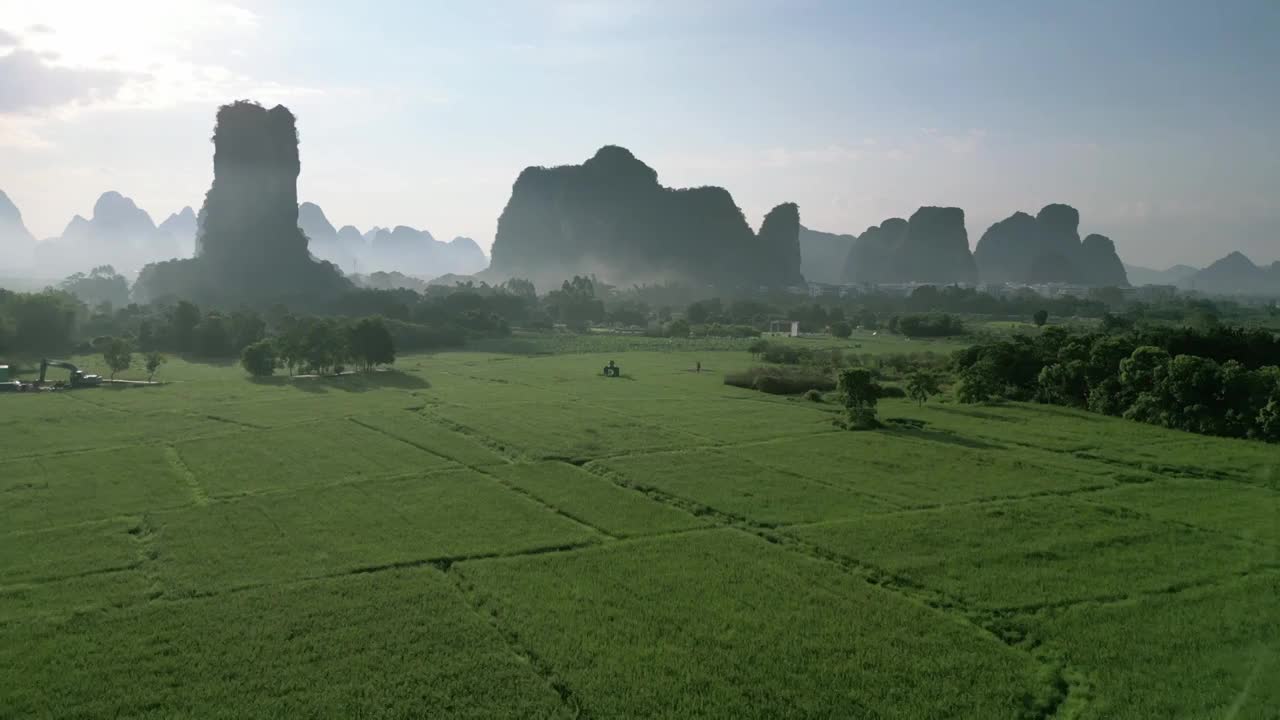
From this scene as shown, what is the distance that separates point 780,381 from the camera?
40.2 m

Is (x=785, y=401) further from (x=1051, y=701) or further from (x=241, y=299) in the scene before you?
(x=241, y=299)

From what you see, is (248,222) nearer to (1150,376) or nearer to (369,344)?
(369,344)

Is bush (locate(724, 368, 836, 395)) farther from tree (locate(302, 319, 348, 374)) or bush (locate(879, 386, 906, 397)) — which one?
tree (locate(302, 319, 348, 374))

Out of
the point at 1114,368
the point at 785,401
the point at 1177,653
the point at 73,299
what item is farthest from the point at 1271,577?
the point at 73,299

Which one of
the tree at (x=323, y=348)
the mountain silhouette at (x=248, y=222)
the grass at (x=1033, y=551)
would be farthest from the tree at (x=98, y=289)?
the grass at (x=1033, y=551)

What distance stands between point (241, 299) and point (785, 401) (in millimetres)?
72227

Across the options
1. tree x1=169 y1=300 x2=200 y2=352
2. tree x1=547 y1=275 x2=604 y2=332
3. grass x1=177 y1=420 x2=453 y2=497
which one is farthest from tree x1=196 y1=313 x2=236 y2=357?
tree x1=547 y1=275 x2=604 y2=332

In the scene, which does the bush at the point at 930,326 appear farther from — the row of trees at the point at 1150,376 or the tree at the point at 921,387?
the tree at the point at 921,387

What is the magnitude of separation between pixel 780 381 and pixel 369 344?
22640mm

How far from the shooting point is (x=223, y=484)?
20.5m

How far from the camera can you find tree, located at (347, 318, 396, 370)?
46.7m

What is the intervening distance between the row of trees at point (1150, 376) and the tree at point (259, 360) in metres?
34.7

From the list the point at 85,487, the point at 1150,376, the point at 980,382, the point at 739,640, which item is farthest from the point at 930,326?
the point at 739,640

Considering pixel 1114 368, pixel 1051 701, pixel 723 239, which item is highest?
pixel 723 239
